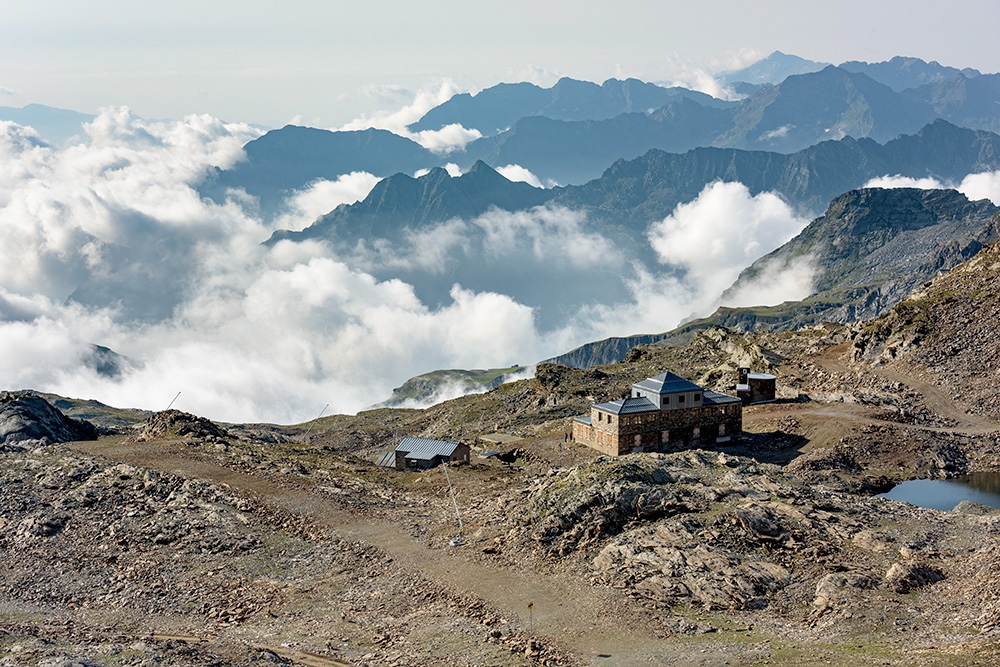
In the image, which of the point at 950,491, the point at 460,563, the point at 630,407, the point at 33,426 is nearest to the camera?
the point at 460,563

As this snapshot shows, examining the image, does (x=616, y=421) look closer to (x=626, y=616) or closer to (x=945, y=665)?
(x=626, y=616)

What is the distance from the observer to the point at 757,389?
344ft

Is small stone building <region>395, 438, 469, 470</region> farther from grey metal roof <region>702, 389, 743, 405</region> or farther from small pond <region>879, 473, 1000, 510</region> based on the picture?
small pond <region>879, 473, 1000, 510</region>

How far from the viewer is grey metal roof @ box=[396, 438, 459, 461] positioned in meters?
72.6

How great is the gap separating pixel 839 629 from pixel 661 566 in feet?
29.2

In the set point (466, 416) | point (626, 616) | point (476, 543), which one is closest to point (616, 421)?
point (476, 543)

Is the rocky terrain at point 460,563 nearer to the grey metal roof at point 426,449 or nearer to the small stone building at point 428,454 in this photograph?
the small stone building at point 428,454

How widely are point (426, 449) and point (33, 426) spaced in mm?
35004

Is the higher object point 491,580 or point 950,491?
point 950,491

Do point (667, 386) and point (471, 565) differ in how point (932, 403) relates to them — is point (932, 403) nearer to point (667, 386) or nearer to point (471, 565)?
point (667, 386)

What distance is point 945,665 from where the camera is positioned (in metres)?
31.5

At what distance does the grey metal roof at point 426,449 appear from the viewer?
7262cm

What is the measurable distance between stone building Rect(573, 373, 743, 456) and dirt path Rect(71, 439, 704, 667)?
26329mm

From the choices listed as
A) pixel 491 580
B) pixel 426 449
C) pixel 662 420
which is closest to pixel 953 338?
pixel 662 420
